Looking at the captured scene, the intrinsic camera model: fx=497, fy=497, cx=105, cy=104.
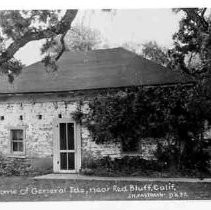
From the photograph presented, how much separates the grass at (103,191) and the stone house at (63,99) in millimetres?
2047

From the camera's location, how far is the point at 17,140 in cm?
1462

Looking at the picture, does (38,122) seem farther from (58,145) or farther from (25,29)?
(25,29)

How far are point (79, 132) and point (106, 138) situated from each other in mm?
853

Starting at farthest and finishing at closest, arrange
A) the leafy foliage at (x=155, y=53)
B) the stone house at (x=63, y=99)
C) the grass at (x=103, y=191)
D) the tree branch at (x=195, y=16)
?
1. the stone house at (x=63, y=99)
2. the leafy foliage at (x=155, y=53)
3. the tree branch at (x=195, y=16)
4. the grass at (x=103, y=191)

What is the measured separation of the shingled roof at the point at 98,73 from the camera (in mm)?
13789

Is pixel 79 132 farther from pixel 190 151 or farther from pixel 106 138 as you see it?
pixel 190 151

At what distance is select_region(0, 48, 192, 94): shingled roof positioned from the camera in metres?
13.8

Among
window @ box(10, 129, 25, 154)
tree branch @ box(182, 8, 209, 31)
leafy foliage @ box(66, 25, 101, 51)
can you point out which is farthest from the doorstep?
tree branch @ box(182, 8, 209, 31)

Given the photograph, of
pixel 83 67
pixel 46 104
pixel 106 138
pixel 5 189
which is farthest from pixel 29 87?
pixel 5 189

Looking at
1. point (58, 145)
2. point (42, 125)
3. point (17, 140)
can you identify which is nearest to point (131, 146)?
point (58, 145)

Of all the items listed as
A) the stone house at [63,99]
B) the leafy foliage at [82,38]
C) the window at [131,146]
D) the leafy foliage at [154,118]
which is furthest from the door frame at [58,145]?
the leafy foliage at [82,38]

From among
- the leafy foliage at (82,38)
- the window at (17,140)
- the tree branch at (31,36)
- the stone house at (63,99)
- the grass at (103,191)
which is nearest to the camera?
the grass at (103,191)

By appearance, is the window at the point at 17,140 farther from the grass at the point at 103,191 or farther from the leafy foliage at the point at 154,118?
Result: the grass at the point at 103,191
